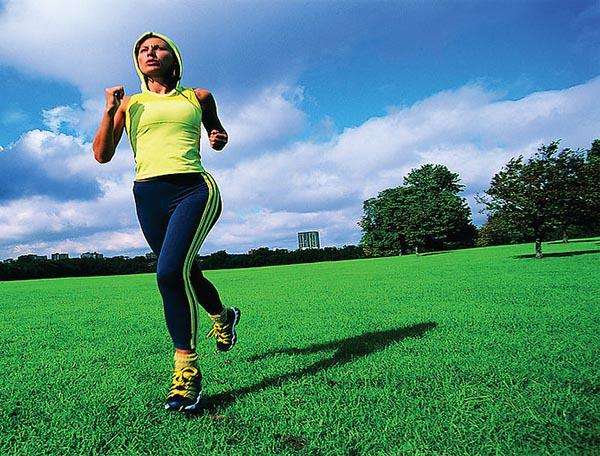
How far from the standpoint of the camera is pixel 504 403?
122 inches

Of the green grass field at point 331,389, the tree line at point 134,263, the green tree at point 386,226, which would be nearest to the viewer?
the green grass field at point 331,389

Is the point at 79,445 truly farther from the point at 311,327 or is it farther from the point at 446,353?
the point at 311,327

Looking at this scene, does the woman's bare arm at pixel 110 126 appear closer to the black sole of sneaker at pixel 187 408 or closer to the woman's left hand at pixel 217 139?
the woman's left hand at pixel 217 139

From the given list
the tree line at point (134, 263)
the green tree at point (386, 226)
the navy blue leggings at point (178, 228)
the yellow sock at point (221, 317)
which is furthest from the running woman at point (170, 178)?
the green tree at point (386, 226)

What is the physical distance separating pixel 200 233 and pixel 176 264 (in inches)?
12.0

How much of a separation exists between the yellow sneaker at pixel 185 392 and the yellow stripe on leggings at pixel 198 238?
20 centimetres

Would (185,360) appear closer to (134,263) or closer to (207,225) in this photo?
(207,225)

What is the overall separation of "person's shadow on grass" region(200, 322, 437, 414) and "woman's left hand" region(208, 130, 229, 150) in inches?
79.5

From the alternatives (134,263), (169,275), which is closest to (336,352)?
(169,275)

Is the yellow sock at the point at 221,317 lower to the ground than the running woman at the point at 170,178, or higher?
lower

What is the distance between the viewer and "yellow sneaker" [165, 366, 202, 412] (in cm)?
313

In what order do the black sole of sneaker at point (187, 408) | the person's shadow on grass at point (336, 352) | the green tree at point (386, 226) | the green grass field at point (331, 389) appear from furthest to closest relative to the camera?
the green tree at point (386, 226), the person's shadow on grass at point (336, 352), the black sole of sneaker at point (187, 408), the green grass field at point (331, 389)

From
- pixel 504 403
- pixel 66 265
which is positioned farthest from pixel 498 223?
pixel 66 265

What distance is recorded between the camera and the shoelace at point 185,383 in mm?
3166
